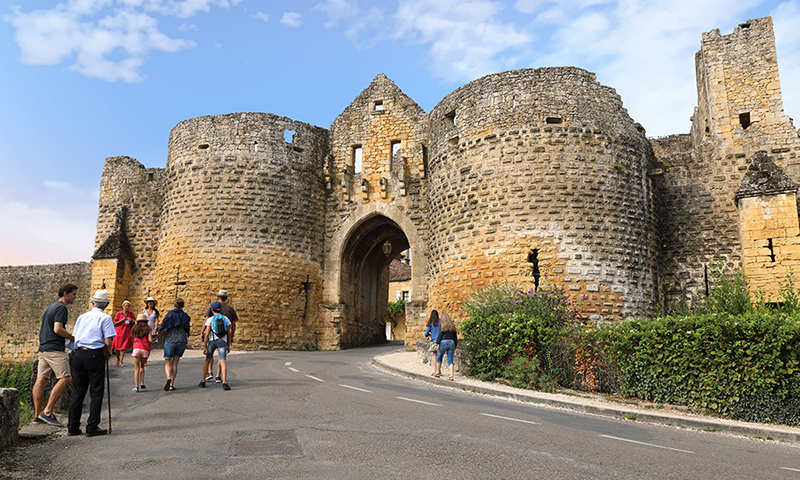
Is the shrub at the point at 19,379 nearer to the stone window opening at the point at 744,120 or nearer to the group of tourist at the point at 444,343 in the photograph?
the group of tourist at the point at 444,343

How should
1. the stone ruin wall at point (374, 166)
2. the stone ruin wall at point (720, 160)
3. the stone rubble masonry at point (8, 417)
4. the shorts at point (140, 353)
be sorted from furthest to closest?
the stone ruin wall at point (374, 166), the stone ruin wall at point (720, 160), the shorts at point (140, 353), the stone rubble masonry at point (8, 417)

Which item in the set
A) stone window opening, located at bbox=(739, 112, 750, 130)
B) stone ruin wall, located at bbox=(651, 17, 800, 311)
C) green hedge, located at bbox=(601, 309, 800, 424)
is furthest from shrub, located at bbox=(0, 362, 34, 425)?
stone window opening, located at bbox=(739, 112, 750, 130)

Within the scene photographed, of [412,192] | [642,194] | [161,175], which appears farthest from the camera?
[161,175]

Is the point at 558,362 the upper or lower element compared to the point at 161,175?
lower

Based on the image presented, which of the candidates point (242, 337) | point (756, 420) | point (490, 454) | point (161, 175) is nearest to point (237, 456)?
point (490, 454)

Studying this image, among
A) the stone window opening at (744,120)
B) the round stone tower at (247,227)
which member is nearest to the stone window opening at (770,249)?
the stone window opening at (744,120)

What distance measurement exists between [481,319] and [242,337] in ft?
31.8

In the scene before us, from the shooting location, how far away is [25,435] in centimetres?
577

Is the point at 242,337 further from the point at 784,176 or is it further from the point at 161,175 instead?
the point at 784,176

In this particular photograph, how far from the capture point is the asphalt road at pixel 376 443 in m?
4.84

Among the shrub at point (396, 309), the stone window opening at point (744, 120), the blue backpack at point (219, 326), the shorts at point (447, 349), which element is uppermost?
the stone window opening at point (744, 120)

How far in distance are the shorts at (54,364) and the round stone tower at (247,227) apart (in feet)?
40.6

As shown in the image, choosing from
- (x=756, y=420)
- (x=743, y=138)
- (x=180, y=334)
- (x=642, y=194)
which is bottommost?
(x=756, y=420)

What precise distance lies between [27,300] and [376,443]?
77.1 ft
